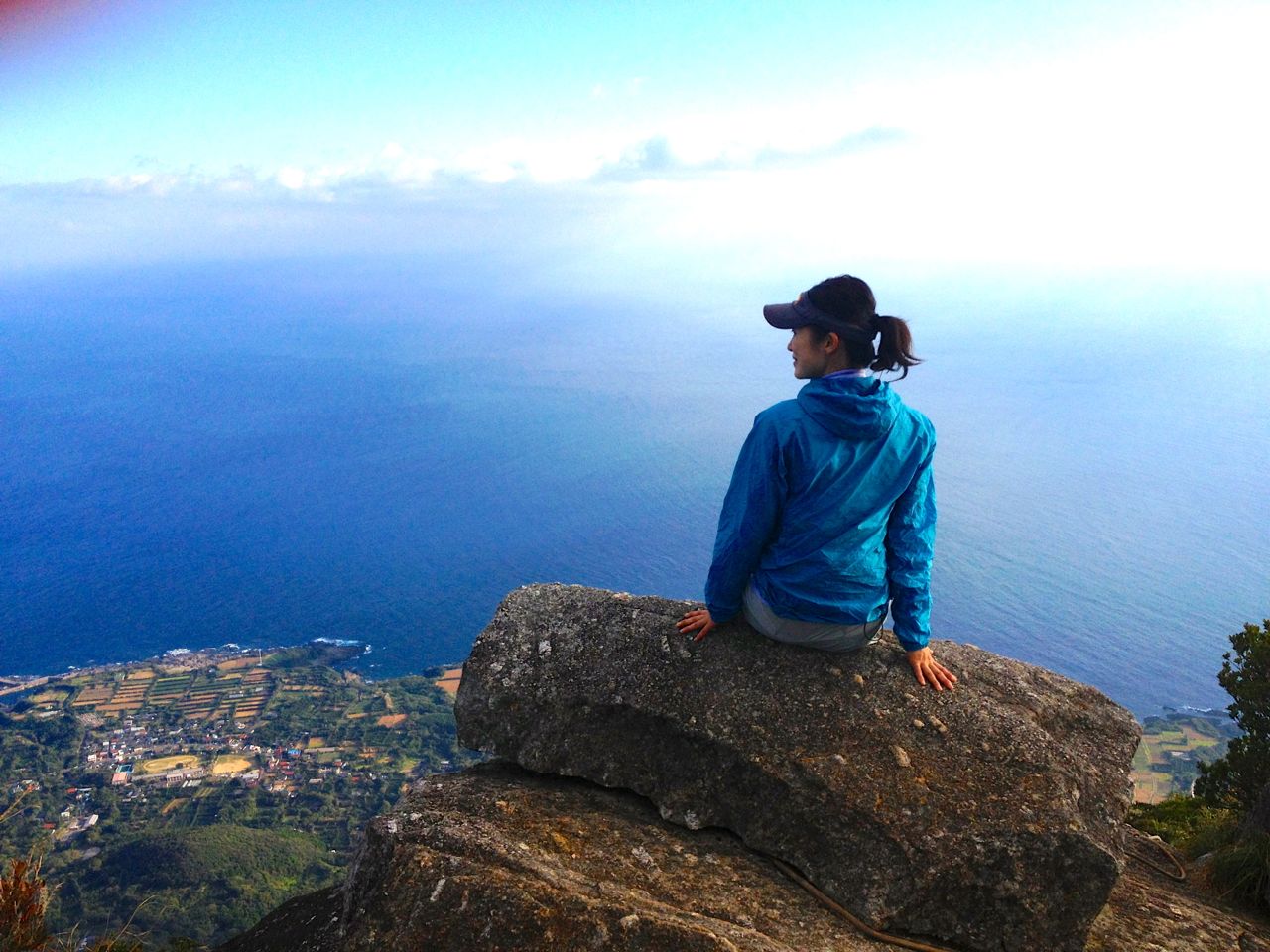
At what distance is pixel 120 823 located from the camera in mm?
38406

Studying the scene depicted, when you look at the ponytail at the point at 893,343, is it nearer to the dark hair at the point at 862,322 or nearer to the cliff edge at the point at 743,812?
the dark hair at the point at 862,322

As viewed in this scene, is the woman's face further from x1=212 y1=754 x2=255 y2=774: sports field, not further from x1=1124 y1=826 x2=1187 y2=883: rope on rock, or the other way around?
x1=212 y1=754 x2=255 y2=774: sports field

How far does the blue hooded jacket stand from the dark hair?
151 mm

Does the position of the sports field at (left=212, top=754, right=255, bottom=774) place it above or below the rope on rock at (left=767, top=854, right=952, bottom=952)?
below

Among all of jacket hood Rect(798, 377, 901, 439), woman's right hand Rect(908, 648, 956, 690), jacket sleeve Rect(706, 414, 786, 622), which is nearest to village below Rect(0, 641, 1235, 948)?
woman's right hand Rect(908, 648, 956, 690)

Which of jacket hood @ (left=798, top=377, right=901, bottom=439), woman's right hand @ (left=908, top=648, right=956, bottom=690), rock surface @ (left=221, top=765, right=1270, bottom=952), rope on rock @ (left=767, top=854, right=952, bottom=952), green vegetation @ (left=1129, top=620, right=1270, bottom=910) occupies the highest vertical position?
jacket hood @ (left=798, top=377, right=901, bottom=439)

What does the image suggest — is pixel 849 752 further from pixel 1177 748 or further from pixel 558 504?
pixel 558 504

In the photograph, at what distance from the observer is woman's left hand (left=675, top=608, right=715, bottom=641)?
5234 mm

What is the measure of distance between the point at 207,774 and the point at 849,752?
51.0 m

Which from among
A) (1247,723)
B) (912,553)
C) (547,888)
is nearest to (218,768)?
(1247,723)

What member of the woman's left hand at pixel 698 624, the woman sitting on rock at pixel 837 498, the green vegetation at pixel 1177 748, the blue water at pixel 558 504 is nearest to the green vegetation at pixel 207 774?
the blue water at pixel 558 504

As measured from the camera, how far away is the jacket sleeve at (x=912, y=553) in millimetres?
4844

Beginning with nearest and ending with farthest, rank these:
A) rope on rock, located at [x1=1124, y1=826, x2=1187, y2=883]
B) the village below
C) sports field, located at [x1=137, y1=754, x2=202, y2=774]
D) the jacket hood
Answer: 1. the jacket hood
2. rope on rock, located at [x1=1124, y1=826, x2=1187, y2=883]
3. the village below
4. sports field, located at [x1=137, y1=754, x2=202, y2=774]

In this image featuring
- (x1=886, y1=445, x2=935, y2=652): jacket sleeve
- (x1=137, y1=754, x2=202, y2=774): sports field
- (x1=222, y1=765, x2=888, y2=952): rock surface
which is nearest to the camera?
(x1=222, y1=765, x2=888, y2=952): rock surface
